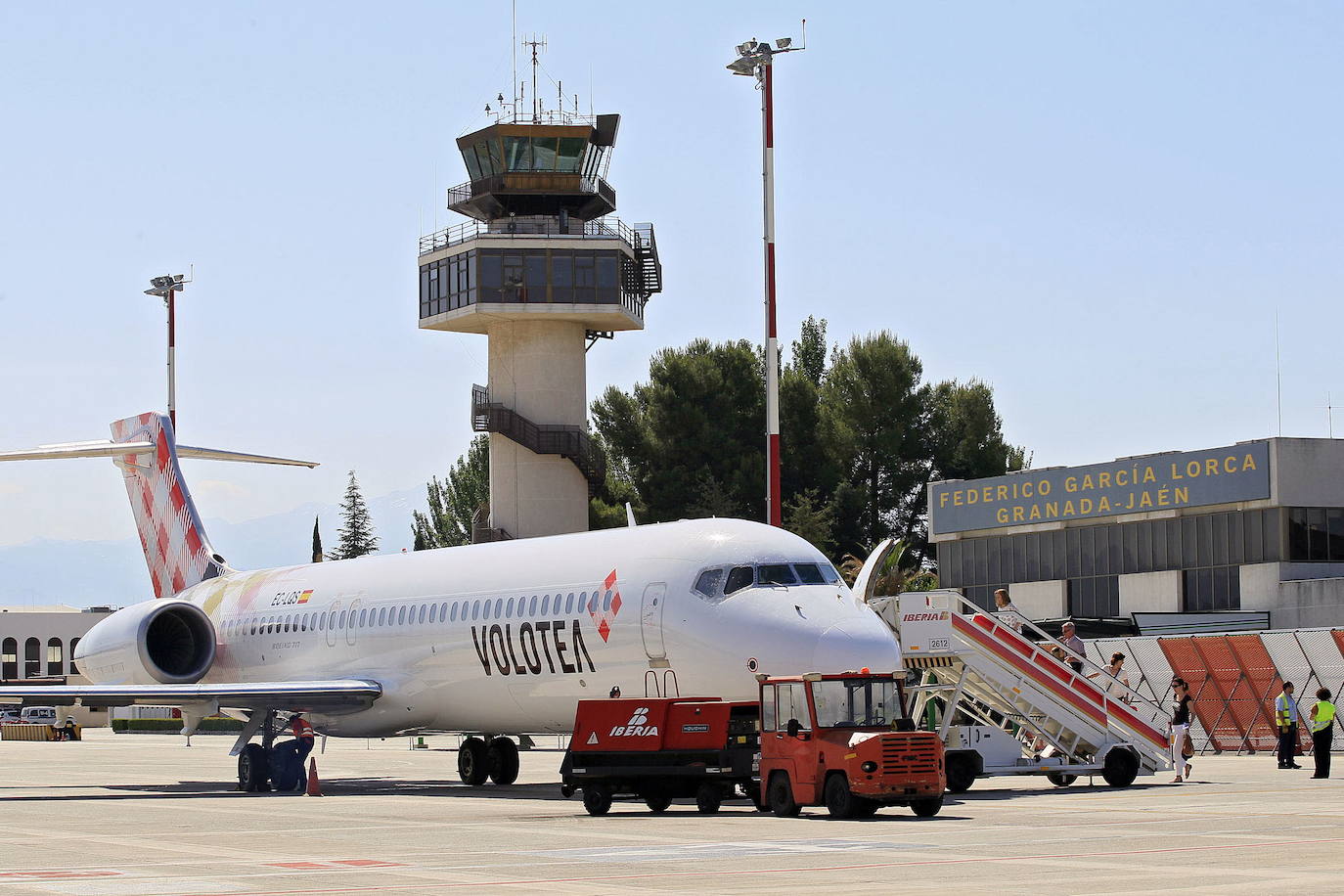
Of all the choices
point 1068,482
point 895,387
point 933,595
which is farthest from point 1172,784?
point 895,387

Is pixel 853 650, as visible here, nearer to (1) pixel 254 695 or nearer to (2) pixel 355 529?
(1) pixel 254 695

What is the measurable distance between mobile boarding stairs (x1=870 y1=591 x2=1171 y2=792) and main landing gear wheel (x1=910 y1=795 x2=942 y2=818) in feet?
16.0

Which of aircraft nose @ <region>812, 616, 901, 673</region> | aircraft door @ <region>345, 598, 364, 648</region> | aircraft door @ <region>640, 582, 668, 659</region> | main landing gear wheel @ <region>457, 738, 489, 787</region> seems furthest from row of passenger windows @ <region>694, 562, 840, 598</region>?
aircraft door @ <region>345, 598, 364, 648</region>

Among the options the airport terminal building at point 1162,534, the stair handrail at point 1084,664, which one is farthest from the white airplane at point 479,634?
the airport terminal building at point 1162,534

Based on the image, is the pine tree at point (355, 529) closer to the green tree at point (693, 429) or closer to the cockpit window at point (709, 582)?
the green tree at point (693, 429)

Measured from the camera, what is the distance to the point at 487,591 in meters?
29.5

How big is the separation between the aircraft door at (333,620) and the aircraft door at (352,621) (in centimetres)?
45

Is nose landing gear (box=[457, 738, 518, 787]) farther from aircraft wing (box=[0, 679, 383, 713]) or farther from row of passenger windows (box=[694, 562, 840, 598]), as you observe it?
row of passenger windows (box=[694, 562, 840, 598])

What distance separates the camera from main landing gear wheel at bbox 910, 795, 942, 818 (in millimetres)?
20969

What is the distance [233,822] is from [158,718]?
62.2 m

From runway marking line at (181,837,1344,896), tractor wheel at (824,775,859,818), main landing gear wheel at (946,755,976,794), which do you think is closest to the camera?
runway marking line at (181,837,1344,896)

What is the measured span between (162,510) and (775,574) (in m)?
21.7

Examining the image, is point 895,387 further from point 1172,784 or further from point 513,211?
point 1172,784

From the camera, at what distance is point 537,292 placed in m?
71.8
